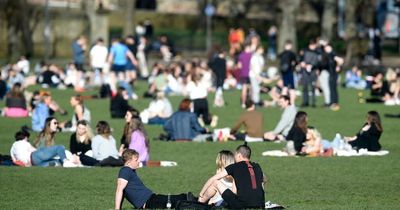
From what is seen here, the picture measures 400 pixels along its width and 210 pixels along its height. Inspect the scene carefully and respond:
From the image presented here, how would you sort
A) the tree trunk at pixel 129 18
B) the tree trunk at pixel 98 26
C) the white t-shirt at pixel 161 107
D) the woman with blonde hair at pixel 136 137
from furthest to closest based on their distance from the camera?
1. the tree trunk at pixel 129 18
2. the tree trunk at pixel 98 26
3. the white t-shirt at pixel 161 107
4. the woman with blonde hair at pixel 136 137

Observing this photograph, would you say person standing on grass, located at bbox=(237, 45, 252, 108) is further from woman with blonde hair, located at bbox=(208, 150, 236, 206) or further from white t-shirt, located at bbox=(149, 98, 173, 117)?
woman with blonde hair, located at bbox=(208, 150, 236, 206)

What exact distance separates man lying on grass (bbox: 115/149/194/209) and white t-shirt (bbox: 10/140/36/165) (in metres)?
6.85

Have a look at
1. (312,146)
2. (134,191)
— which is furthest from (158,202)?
(312,146)

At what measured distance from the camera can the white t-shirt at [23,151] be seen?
26344 millimetres

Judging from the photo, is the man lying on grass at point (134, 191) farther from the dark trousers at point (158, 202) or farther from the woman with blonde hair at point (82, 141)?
the woman with blonde hair at point (82, 141)

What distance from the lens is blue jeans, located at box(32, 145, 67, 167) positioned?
2614cm

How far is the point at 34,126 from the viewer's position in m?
33.3

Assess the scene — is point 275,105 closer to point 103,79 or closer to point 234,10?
point 103,79

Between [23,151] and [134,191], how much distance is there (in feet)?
23.1

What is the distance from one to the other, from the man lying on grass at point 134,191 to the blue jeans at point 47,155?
21.1 feet

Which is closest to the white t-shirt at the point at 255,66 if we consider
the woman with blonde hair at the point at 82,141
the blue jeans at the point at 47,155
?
the woman with blonde hair at the point at 82,141

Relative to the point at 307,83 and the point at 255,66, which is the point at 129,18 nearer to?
the point at 255,66

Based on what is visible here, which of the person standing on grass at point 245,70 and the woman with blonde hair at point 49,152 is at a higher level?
the person standing on grass at point 245,70

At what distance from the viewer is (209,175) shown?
24.9 meters
